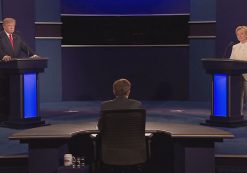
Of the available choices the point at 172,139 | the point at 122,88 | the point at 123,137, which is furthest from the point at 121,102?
the point at 172,139

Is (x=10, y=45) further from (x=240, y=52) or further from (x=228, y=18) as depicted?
(x=228, y=18)

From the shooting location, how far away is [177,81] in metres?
10.5

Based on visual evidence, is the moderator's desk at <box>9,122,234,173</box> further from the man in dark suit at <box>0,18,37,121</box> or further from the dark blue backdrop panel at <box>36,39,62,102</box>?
the dark blue backdrop panel at <box>36,39,62,102</box>

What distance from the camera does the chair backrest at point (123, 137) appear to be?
13.7ft

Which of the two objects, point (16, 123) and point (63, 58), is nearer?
point (16, 123)

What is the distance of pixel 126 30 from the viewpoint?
10.4m

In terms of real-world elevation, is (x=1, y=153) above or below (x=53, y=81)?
below

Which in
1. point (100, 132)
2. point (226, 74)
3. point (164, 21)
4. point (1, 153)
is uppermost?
point (164, 21)

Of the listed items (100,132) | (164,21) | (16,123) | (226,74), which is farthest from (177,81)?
(100,132)

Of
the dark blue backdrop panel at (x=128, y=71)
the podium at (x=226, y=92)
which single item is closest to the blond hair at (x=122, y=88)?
the podium at (x=226, y=92)

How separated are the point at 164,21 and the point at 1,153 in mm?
5390

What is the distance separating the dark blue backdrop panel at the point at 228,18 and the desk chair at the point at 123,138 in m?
6.05

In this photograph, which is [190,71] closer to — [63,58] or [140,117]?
[63,58]

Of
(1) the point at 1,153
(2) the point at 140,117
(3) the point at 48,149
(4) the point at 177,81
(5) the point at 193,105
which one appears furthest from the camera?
(4) the point at 177,81
